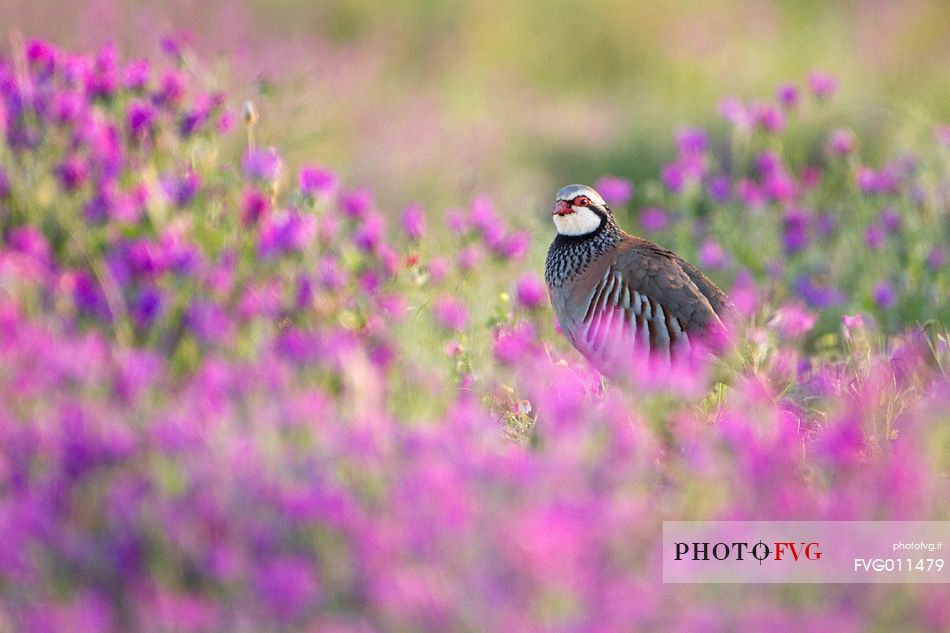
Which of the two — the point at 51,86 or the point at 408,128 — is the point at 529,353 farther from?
the point at 408,128

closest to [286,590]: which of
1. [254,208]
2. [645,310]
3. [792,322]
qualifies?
[254,208]

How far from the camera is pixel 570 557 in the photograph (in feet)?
8.04

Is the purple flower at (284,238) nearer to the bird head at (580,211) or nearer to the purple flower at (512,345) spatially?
the purple flower at (512,345)

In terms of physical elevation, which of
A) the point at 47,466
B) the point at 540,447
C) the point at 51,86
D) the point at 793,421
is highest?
the point at 51,86

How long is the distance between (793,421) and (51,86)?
2.63 meters

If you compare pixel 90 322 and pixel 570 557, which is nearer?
pixel 570 557

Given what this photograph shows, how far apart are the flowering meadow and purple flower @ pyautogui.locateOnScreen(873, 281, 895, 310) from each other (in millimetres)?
793

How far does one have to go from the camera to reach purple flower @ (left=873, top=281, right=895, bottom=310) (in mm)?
5742

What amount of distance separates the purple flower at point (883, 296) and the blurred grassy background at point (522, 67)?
220 centimetres

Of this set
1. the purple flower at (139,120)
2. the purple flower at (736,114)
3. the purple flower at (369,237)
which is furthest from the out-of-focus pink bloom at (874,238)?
the purple flower at (139,120)

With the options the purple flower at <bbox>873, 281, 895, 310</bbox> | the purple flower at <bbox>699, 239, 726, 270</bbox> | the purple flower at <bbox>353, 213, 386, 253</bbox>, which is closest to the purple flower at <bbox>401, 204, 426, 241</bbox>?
the purple flower at <bbox>353, 213, 386, 253</bbox>

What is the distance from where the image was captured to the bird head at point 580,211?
5266 mm

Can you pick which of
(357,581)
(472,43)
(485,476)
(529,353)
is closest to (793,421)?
(529,353)

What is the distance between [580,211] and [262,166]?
1.74 metres
